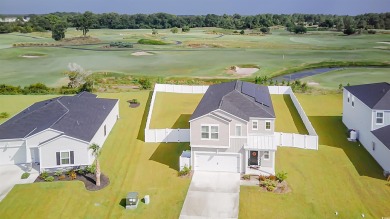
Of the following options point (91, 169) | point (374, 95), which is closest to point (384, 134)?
point (374, 95)

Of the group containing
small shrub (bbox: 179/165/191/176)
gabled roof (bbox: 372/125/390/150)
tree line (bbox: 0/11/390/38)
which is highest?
tree line (bbox: 0/11/390/38)

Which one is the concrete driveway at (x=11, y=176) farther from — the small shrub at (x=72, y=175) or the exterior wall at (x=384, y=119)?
the exterior wall at (x=384, y=119)

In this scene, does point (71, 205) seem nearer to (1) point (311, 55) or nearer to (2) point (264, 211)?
(2) point (264, 211)

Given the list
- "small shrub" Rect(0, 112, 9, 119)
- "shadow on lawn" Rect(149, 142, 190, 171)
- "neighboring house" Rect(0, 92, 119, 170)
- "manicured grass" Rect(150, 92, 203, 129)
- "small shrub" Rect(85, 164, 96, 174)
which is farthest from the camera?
"small shrub" Rect(0, 112, 9, 119)

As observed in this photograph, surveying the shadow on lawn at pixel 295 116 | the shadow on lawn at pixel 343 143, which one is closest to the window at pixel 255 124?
the shadow on lawn at pixel 343 143

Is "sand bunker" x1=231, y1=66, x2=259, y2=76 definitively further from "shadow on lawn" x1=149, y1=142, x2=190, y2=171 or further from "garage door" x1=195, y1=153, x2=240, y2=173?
"garage door" x1=195, y1=153, x2=240, y2=173

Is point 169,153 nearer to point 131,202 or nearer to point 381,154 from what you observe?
point 131,202

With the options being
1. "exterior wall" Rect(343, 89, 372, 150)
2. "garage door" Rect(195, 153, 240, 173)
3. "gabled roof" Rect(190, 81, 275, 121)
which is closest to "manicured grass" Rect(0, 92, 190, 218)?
"garage door" Rect(195, 153, 240, 173)
